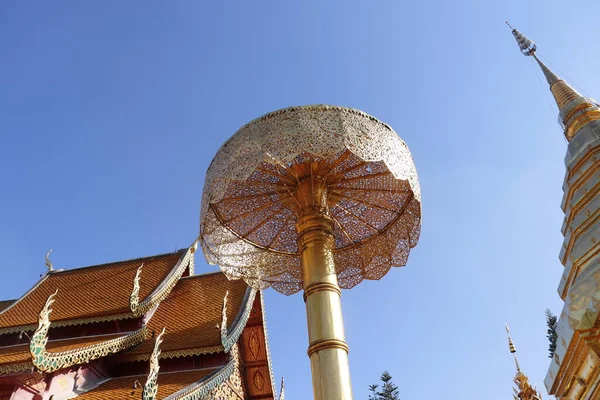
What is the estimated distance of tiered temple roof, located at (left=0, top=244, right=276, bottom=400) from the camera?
674 centimetres

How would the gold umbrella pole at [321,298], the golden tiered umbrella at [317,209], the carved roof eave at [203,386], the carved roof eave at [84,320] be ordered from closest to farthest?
1. the gold umbrella pole at [321,298]
2. the golden tiered umbrella at [317,209]
3. the carved roof eave at [203,386]
4. the carved roof eave at [84,320]

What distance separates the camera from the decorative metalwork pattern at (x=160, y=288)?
28.2 ft

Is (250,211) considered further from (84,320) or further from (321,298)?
(84,320)

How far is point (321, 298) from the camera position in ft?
11.3

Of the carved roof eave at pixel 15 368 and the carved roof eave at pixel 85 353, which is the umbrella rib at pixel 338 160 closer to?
the carved roof eave at pixel 85 353

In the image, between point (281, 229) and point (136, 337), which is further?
point (136, 337)

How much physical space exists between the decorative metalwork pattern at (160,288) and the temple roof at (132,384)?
115 centimetres

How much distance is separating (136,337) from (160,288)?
143 centimetres

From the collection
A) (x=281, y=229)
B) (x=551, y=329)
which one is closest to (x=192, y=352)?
(x=281, y=229)

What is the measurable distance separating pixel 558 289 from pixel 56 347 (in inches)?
287

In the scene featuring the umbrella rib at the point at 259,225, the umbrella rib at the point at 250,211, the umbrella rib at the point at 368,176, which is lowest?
the umbrella rib at the point at 259,225

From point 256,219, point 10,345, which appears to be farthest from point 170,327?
point 256,219

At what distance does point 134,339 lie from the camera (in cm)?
821

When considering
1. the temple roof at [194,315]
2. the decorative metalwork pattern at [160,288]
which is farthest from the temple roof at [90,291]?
the temple roof at [194,315]
